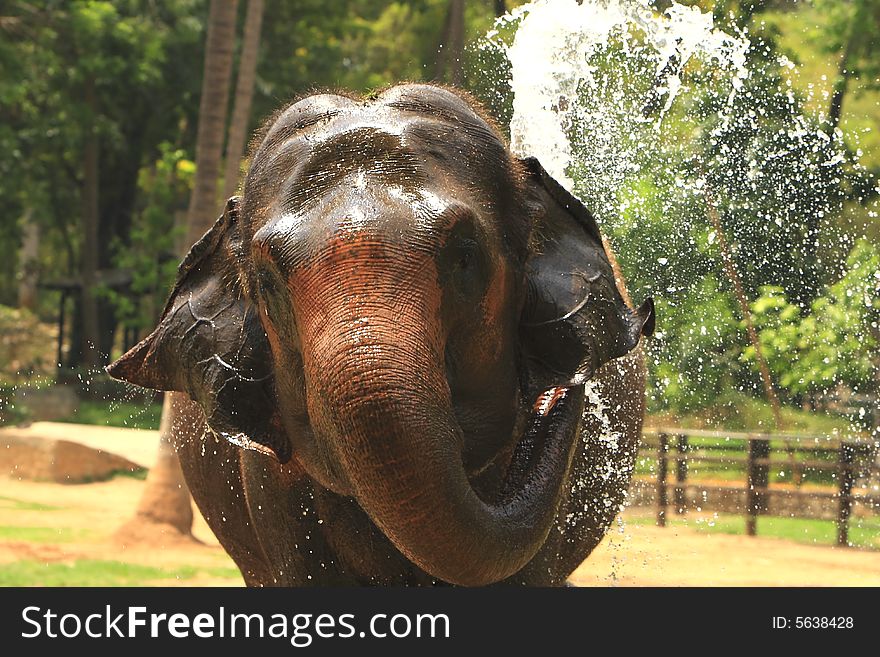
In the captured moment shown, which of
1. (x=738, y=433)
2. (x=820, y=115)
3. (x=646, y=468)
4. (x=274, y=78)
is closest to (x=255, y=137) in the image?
(x=820, y=115)

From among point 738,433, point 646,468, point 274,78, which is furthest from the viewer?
point 274,78

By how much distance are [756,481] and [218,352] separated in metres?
11.3

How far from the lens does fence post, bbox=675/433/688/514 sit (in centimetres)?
1327

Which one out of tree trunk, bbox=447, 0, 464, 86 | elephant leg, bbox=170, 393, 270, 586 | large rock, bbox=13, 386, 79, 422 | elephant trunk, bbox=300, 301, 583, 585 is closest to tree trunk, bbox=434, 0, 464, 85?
tree trunk, bbox=447, 0, 464, 86

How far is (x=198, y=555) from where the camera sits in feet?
39.4

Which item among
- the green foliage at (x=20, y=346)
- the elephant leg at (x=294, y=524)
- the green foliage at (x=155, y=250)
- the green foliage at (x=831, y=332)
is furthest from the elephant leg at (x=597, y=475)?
the green foliage at (x=155, y=250)

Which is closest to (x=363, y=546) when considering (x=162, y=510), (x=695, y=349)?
(x=695, y=349)

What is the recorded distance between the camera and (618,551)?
9.77 metres

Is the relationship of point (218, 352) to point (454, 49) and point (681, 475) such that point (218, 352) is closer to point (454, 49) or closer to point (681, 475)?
point (454, 49)

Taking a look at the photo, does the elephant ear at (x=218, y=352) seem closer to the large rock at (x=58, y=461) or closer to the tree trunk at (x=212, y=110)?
the tree trunk at (x=212, y=110)

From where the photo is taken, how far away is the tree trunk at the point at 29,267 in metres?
28.6

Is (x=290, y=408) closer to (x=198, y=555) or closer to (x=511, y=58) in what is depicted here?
(x=511, y=58)

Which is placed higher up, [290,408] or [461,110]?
[461,110]

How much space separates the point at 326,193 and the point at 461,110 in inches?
23.9
